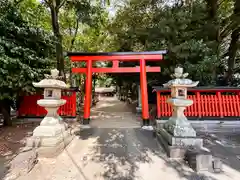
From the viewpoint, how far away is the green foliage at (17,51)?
5324 millimetres

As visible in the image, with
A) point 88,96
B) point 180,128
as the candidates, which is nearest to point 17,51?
point 88,96

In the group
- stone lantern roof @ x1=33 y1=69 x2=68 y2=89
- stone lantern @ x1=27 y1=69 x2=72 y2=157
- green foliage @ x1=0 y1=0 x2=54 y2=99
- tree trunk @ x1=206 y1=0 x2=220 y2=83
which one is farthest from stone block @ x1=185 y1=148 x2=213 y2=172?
tree trunk @ x1=206 y1=0 x2=220 y2=83

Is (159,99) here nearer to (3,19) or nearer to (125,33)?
(125,33)

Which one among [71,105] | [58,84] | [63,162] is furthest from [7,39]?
[63,162]

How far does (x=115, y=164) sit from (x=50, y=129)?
1991mm

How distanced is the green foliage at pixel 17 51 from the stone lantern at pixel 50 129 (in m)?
1.51

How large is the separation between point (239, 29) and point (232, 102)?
205 inches

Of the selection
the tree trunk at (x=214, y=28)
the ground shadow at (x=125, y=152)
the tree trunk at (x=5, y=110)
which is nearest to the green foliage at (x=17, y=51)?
the tree trunk at (x=5, y=110)

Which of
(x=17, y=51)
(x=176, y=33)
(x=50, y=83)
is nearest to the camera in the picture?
(x=50, y=83)

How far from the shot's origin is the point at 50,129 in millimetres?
4375

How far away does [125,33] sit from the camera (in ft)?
32.7

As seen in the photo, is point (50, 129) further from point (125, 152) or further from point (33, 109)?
point (33, 109)

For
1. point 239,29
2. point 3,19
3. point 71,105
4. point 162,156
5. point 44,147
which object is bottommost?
point 162,156

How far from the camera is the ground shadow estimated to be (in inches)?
132
